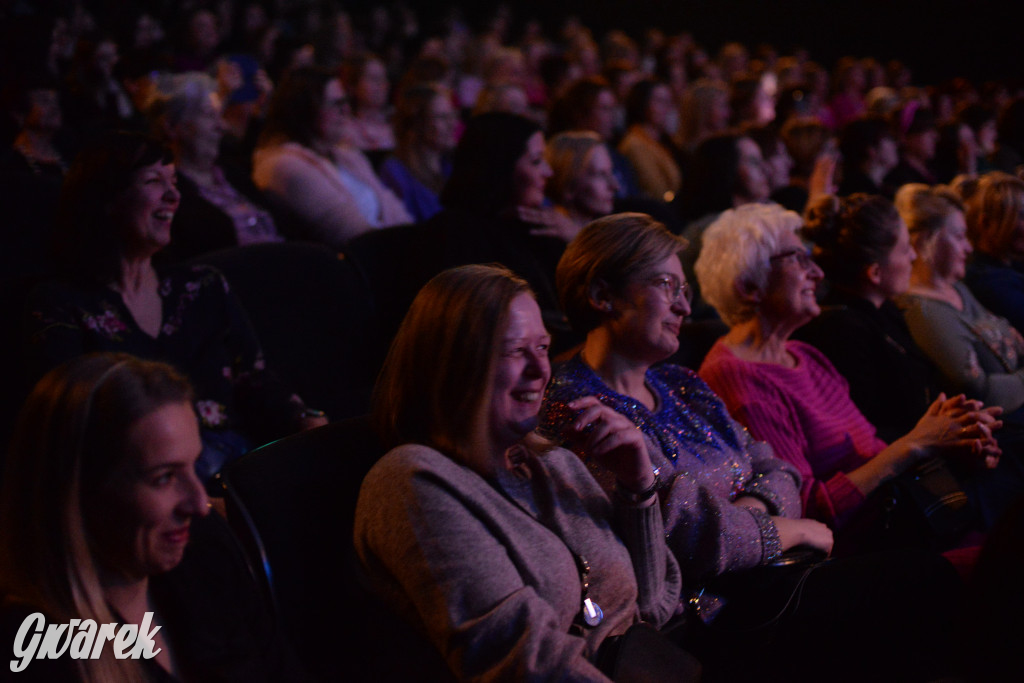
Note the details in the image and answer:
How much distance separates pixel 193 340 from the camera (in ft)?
6.93

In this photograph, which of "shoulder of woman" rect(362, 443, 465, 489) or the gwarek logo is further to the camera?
"shoulder of woman" rect(362, 443, 465, 489)

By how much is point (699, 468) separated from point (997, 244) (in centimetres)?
204

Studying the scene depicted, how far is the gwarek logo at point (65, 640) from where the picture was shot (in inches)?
37.4

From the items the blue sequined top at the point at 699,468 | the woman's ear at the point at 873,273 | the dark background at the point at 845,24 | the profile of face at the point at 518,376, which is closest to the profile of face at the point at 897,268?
the woman's ear at the point at 873,273

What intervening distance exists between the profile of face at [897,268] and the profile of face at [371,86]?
3.58m

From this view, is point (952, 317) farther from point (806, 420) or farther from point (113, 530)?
point (113, 530)

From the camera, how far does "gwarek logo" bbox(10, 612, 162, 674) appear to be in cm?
95

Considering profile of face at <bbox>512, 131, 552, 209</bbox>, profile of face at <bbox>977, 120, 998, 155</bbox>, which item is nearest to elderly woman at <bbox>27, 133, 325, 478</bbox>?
profile of face at <bbox>512, 131, 552, 209</bbox>

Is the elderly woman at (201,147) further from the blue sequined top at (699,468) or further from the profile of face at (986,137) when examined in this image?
the profile of face at (986,137)

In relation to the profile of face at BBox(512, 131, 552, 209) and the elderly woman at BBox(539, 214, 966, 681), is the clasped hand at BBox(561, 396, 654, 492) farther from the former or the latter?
the profile of face at BBox(512, 131, 552, 209)

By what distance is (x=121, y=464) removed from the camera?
3.39 ft

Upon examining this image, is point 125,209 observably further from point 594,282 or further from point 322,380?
point 594,282

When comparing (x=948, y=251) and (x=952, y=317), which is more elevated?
(x=948, y=251)

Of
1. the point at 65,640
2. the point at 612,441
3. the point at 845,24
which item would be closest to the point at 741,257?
the point at 612,441
